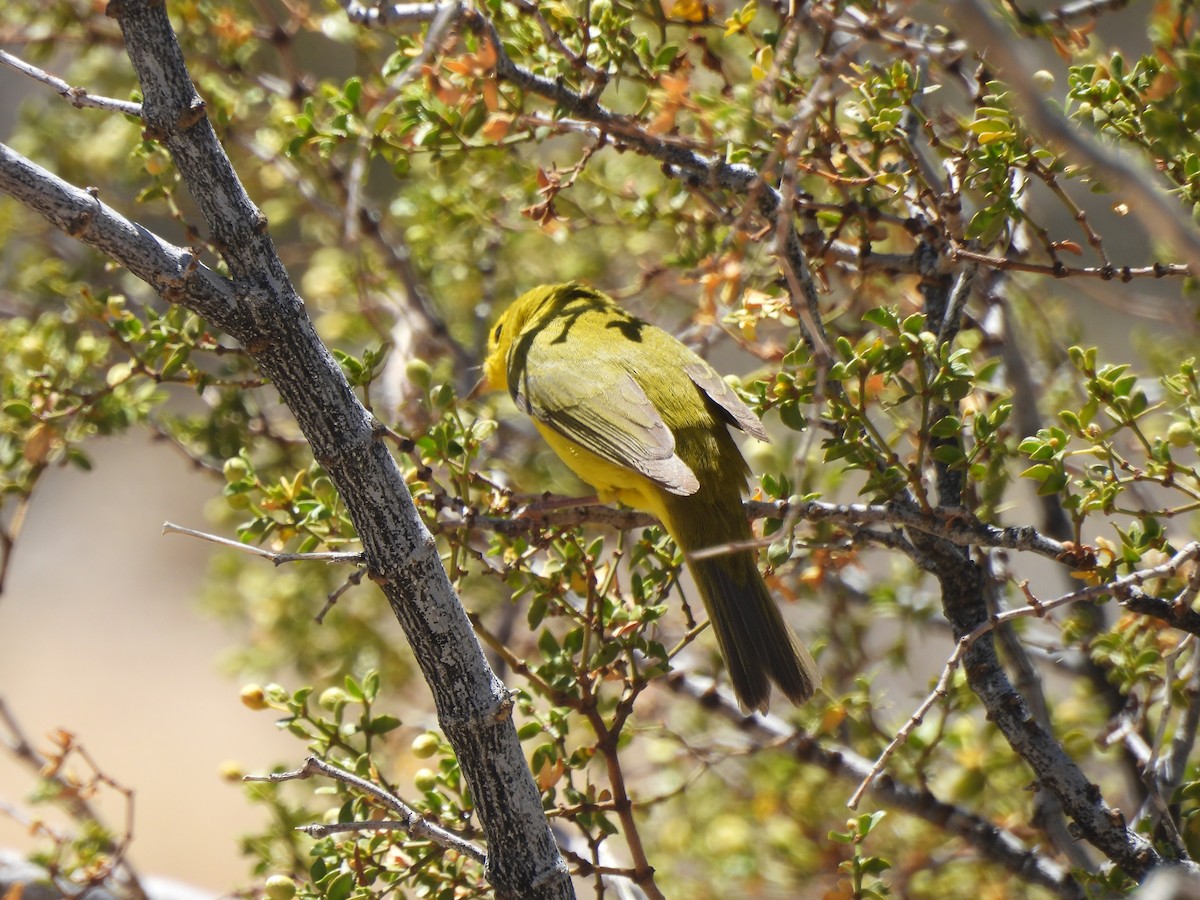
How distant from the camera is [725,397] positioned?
2.55m

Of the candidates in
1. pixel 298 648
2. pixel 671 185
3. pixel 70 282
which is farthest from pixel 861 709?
pixel 70 282

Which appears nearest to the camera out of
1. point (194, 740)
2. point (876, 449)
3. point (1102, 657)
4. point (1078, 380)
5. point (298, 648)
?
point (876, 449)

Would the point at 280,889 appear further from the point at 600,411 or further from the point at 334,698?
the point at 600,411

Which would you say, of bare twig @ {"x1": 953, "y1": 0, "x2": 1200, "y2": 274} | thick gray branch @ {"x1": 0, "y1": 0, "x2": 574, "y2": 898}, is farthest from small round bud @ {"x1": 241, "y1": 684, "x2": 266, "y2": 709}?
bare twig @ {"x1": 953, "y1": 0, "x2": 1200, "y2": 274}

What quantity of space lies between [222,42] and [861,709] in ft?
8.26

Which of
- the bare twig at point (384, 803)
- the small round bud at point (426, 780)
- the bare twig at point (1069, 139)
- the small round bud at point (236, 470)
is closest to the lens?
the bare twig at point (1069, 139)

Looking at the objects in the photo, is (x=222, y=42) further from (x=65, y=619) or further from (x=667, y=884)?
(x=65, y=619)

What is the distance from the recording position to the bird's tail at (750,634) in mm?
2260

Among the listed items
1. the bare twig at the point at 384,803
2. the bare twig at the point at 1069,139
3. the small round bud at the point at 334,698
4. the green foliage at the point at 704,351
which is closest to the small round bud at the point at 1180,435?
the green foliage at the point at 704,351

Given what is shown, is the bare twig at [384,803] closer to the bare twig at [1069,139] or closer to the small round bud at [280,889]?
the small round bud at [280,889]

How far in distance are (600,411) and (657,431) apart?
0.23 metres

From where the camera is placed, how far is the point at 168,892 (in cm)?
279

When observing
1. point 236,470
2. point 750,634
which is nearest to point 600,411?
point 750,634

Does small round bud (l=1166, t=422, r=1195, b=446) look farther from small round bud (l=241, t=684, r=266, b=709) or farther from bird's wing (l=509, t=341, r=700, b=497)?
small round bud (l=241, t=684, r=266, b=709)
